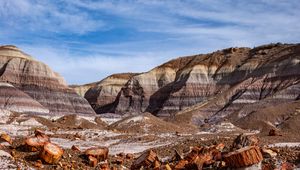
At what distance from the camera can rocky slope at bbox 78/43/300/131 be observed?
8312 centimetres

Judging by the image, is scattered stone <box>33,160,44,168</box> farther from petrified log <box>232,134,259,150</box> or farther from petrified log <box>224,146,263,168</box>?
petrified log <box>232,134,259,150</box>

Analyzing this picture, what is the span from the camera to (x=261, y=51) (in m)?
109

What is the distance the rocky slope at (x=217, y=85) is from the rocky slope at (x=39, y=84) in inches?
802

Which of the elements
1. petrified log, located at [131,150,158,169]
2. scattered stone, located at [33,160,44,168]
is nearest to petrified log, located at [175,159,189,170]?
petrified log, located at [131,150,158,169]

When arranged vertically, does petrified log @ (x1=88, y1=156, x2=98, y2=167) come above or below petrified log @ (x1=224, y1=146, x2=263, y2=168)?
below

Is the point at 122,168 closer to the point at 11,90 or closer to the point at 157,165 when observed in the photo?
the point at 157,165


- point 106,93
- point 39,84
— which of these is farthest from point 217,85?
point 106,93

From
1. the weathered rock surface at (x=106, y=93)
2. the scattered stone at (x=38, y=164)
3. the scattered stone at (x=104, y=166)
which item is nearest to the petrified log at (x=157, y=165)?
the scattered stone at (x=104, y=166)

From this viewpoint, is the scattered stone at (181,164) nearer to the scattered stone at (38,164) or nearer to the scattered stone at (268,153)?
the scattered stone at (268,153)

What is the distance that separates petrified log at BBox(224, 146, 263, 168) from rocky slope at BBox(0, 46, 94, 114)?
75.6 m

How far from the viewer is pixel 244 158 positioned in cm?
1381

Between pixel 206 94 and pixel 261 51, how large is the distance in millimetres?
14997

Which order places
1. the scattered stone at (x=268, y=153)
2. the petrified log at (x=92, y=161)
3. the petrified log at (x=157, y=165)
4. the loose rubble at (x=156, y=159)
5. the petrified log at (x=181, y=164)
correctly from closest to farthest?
1. the loose rubble at (x=156, y=159)
2. the scattered stone at (x=268, y=153)
3. the petrified log at (x=181, y=164)
4. the petrified log at (x=157, y=165)
5. the petrified log at (x=92, y=161)

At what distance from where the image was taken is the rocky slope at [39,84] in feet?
309
